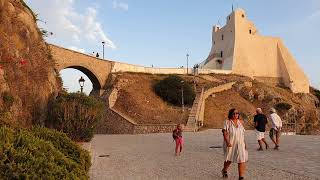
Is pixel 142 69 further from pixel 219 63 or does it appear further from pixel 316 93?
pixel 316 93

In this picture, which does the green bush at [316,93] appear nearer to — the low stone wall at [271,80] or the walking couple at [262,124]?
the low stone wall at [271,80]

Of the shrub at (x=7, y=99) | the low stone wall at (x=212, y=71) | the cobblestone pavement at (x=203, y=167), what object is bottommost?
the cobblestone pavement at (x=203, y=167)

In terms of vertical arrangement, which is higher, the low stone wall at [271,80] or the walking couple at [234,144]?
the low stone wall at [271,80]

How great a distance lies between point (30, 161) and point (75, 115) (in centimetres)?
1504

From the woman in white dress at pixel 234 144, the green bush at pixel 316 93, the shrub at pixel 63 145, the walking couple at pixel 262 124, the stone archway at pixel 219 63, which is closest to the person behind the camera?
the shrub at pixel 63 145

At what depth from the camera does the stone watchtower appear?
59.9 m

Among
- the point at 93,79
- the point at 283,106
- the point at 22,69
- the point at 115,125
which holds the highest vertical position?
the point at 93,79

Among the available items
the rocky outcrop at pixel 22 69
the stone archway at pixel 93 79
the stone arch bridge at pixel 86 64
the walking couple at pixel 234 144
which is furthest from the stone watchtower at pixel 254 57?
the walking couple at pixel 234 144

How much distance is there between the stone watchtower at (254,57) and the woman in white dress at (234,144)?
170ft

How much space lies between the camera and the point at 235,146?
26.2ft

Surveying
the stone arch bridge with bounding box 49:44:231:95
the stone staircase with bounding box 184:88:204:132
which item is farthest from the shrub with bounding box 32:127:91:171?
the stone arch bridge with bounding box 49:44:231:95

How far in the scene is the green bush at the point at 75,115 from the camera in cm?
1853

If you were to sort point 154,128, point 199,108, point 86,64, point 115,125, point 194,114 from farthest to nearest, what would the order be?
point 86,64 → point 199,108 → point 194,114 → point 115,125 → point 154,128

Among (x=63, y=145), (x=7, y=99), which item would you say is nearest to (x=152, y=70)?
(x=7, y=99)
